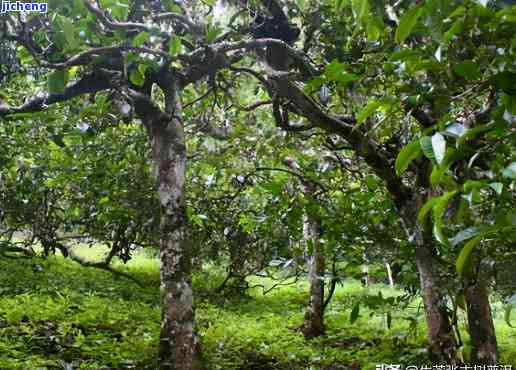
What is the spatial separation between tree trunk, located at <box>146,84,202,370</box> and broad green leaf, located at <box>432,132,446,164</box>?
109 inches

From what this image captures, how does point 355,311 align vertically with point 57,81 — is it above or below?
below

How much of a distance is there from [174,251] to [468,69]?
2700mm

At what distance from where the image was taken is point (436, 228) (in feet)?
2.87

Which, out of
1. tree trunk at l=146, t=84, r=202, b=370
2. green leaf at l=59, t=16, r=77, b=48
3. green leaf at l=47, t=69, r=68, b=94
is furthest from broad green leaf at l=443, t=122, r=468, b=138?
tree trunk at l=146, t=84, r=202, b=370

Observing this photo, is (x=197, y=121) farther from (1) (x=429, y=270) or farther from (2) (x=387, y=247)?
(1) (x=429, y=270)

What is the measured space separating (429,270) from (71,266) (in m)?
6.73

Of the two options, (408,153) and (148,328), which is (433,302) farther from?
(148,328)

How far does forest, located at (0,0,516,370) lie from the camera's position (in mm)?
1167

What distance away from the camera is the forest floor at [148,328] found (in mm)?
4199

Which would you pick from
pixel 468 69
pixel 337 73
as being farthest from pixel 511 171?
pixel 337 73

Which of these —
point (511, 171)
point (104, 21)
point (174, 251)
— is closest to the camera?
point (511, 171)

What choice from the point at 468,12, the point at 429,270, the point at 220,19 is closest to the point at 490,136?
the point at 468,12

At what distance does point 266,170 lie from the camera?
434cm

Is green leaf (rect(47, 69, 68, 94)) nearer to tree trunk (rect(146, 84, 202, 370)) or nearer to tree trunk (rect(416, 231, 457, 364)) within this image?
tree trunk (rect(146, 84, 202, 370))
